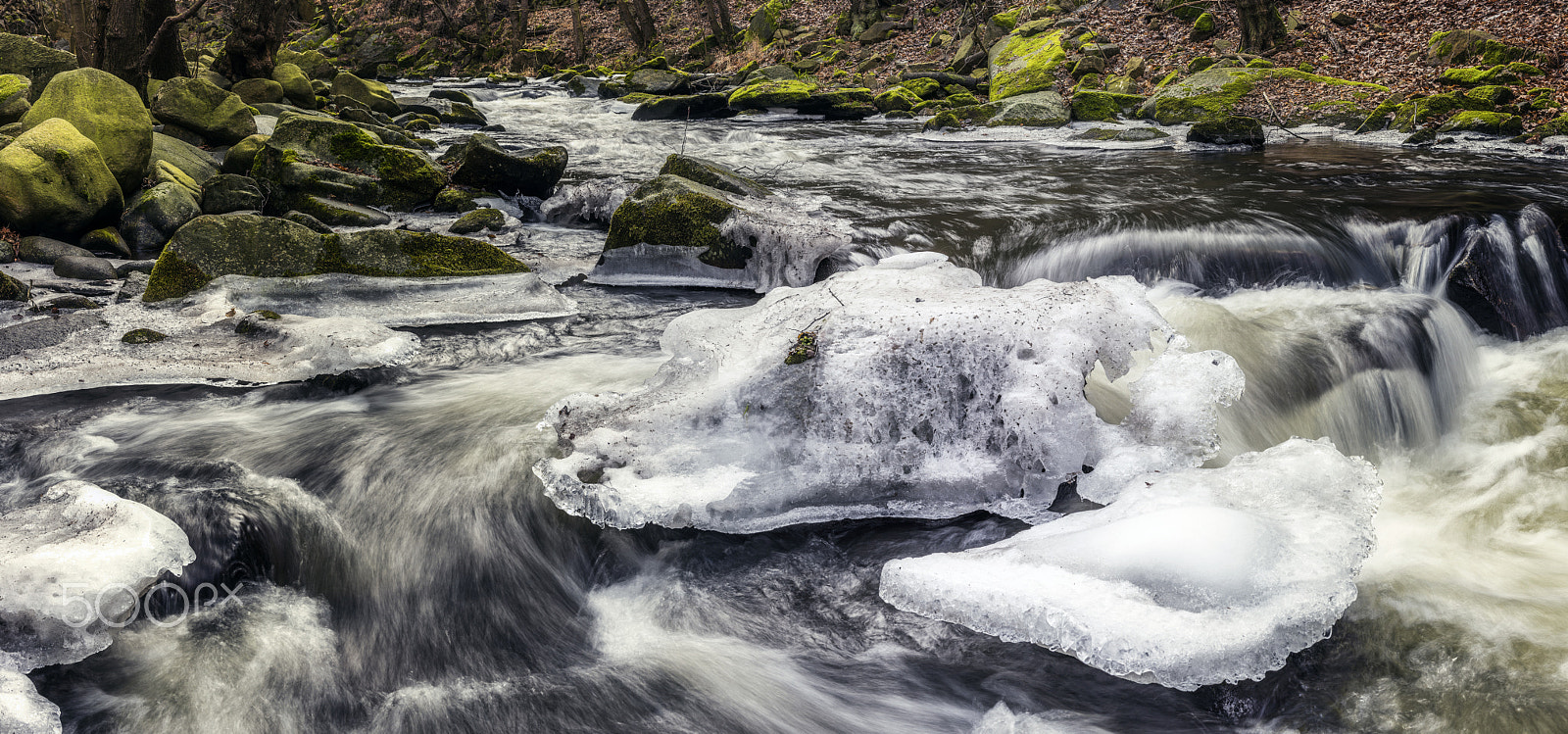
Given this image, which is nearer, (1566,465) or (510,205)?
(1566,465)

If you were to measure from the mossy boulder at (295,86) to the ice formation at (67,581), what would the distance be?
12.1 m

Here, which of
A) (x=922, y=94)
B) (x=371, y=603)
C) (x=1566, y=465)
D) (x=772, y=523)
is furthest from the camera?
(x=922, y=94)

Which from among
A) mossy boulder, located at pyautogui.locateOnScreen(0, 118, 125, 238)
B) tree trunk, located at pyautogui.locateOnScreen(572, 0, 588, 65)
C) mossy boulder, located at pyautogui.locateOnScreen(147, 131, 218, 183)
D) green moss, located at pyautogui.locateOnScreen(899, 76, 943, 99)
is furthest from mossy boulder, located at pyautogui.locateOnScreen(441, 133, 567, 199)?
tree trunk, located at pyautogui.locateOnScreen(572, 0, 588, 65)

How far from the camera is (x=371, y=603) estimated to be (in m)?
2.94

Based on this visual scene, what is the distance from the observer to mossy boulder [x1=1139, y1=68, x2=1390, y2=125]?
11.7 meters

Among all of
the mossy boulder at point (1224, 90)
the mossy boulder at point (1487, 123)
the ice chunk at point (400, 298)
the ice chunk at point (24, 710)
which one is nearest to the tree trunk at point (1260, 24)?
the mossy boulder at point (1224, 90)

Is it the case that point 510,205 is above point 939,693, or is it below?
above

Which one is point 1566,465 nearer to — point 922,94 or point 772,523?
point 772,523

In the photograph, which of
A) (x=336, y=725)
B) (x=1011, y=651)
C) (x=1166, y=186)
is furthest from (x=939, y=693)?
(x=1166, y=186)

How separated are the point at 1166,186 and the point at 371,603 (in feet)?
25.0

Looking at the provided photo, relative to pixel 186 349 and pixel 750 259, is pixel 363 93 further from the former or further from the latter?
pixel 750 259

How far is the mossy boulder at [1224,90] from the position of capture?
11734 mm

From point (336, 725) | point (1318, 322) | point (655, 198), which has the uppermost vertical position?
point (655, 198)

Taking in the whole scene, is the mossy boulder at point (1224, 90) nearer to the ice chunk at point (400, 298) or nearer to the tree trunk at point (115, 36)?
the ice chunk at point (400, 298)
